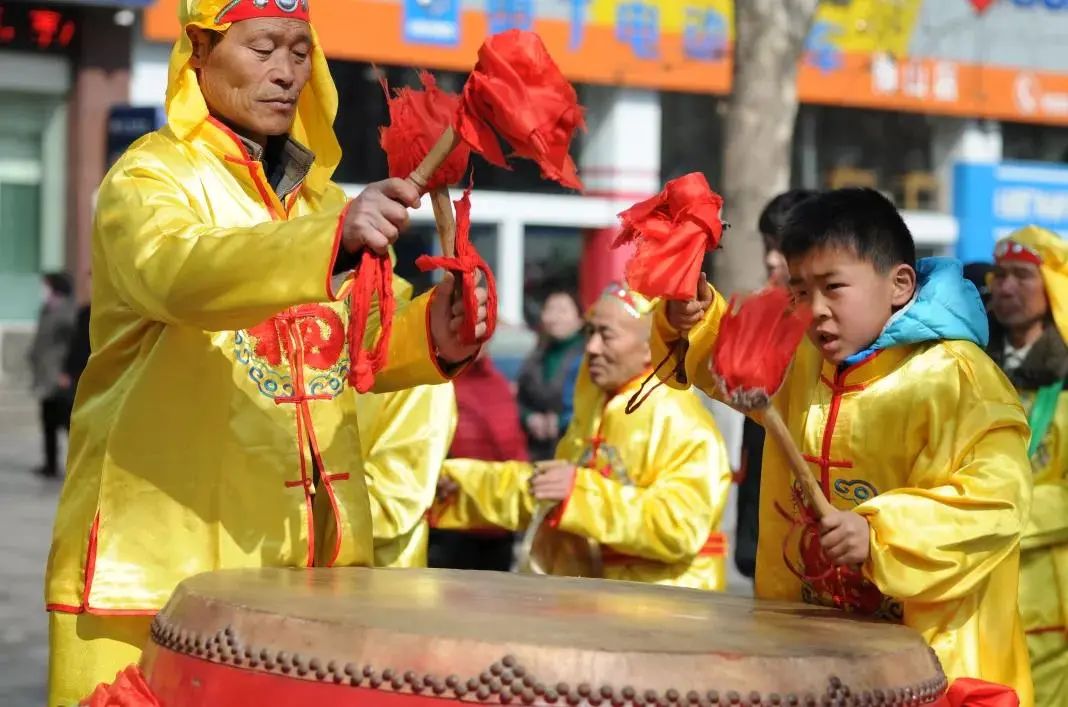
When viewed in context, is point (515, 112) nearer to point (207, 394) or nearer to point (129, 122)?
point (207, 394)

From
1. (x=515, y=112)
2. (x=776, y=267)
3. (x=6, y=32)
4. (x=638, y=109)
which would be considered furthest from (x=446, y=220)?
(x=638, y=109)

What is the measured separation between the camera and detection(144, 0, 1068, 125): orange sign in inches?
672

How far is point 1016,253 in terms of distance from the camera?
5441 millimetres

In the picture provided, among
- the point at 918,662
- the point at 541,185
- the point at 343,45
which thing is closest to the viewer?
the point at 918,662

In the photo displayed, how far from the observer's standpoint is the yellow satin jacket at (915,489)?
3.04m

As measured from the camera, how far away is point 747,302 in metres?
3.09

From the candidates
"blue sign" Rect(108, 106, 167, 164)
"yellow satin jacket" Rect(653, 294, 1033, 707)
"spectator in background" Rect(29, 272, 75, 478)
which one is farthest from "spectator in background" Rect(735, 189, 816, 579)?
"blue sign" Rect(108, 106, 167, 164)

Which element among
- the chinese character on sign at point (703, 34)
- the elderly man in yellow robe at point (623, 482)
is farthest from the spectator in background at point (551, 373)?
the chinese character on sign at point (703, 34)

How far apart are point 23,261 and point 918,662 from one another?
15.9 metres

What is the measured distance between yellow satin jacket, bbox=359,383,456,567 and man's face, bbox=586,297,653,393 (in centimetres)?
51

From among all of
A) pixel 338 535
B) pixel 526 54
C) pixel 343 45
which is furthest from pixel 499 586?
pixel 343 45

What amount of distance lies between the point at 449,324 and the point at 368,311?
37 centimetres

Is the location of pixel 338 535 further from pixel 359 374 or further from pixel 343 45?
pixel 343 45

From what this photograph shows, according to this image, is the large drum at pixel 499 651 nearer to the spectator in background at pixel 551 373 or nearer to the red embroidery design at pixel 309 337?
the red embroidery design at pixel 309 337
